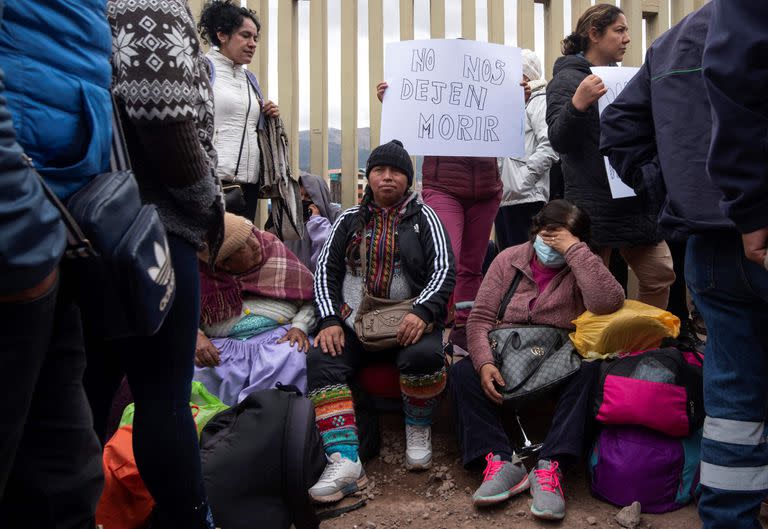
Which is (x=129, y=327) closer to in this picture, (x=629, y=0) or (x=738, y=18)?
(x=738, y=18)

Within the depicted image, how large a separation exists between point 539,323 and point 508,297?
20 cm

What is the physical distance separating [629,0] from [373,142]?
2.41 meters

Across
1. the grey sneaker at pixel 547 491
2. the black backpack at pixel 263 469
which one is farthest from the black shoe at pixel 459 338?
the black backpack at pixel 263 469

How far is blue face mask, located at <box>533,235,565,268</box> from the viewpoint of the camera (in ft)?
10.5

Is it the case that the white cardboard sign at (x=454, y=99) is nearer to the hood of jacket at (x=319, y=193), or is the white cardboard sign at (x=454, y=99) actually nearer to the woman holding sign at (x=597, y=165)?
the woman holding sign at (x=597, y=165)

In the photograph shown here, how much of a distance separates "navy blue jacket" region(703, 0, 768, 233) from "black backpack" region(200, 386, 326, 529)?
5.07 ft

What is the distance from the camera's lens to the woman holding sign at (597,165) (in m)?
3.45

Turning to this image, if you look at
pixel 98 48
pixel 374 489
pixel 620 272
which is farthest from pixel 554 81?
pixel 98 48

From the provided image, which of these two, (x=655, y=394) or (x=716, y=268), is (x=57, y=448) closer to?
(x=716, y=268)

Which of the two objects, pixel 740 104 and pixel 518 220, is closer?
pixel 740 104

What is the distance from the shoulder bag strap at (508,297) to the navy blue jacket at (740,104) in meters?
1.79

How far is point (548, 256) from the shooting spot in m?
3.20

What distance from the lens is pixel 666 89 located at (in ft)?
6.51

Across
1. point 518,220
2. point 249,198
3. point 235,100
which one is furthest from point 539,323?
point 235,100
